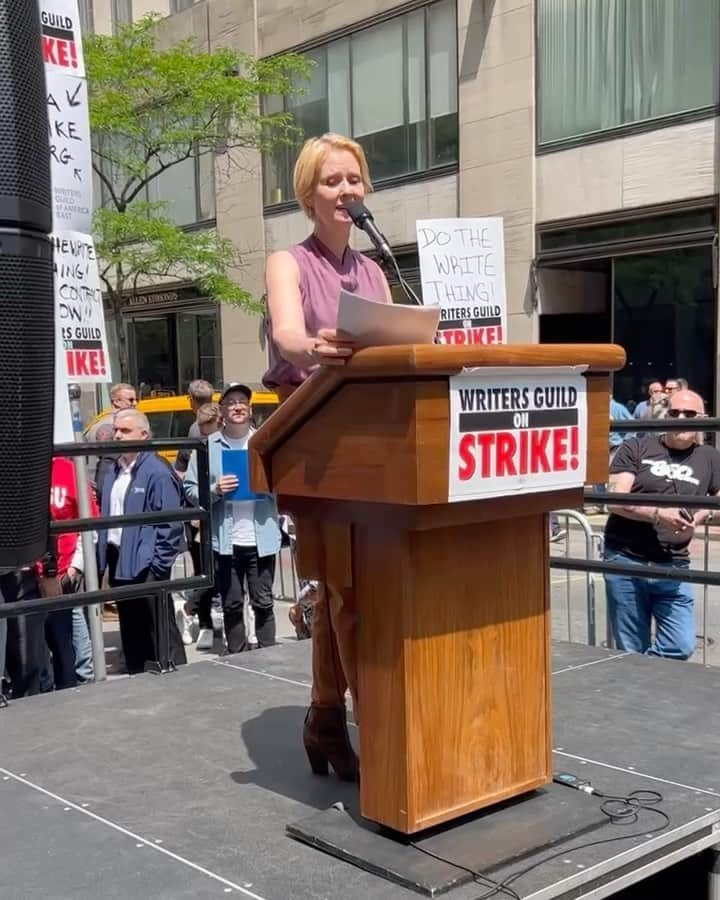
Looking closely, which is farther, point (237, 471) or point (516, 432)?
point (237, 471)

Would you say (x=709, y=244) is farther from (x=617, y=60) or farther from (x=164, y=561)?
(x=164, y=561)

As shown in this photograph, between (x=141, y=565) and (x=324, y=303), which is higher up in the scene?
(x=324, y=303)

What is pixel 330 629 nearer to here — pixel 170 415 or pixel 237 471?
pixel 237 471

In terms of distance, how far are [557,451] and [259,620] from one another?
4.97 metres

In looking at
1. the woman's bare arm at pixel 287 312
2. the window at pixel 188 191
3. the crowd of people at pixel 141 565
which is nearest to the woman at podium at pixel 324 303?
the woman's bare arm at pixel 287 312

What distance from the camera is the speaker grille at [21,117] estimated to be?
279 cm

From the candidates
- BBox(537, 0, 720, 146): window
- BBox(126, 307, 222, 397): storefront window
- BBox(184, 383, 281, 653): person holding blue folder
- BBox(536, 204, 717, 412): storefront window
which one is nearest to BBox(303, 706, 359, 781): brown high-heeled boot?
BBox(184, 383, 281, 653): person holding blue folder

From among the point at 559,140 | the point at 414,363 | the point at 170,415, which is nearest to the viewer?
the point at 414,363

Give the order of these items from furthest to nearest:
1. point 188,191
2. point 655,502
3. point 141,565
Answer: point 188,191 → point 141,565 → point 655,502

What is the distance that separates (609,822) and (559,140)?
15477 mm

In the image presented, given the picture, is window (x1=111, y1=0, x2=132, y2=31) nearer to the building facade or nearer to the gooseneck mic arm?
the building facade

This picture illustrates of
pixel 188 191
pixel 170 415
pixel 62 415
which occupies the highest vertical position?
pixel 188 191

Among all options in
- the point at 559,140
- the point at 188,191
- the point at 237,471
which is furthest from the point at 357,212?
the point at 188,191

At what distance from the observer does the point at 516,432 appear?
2.83m
